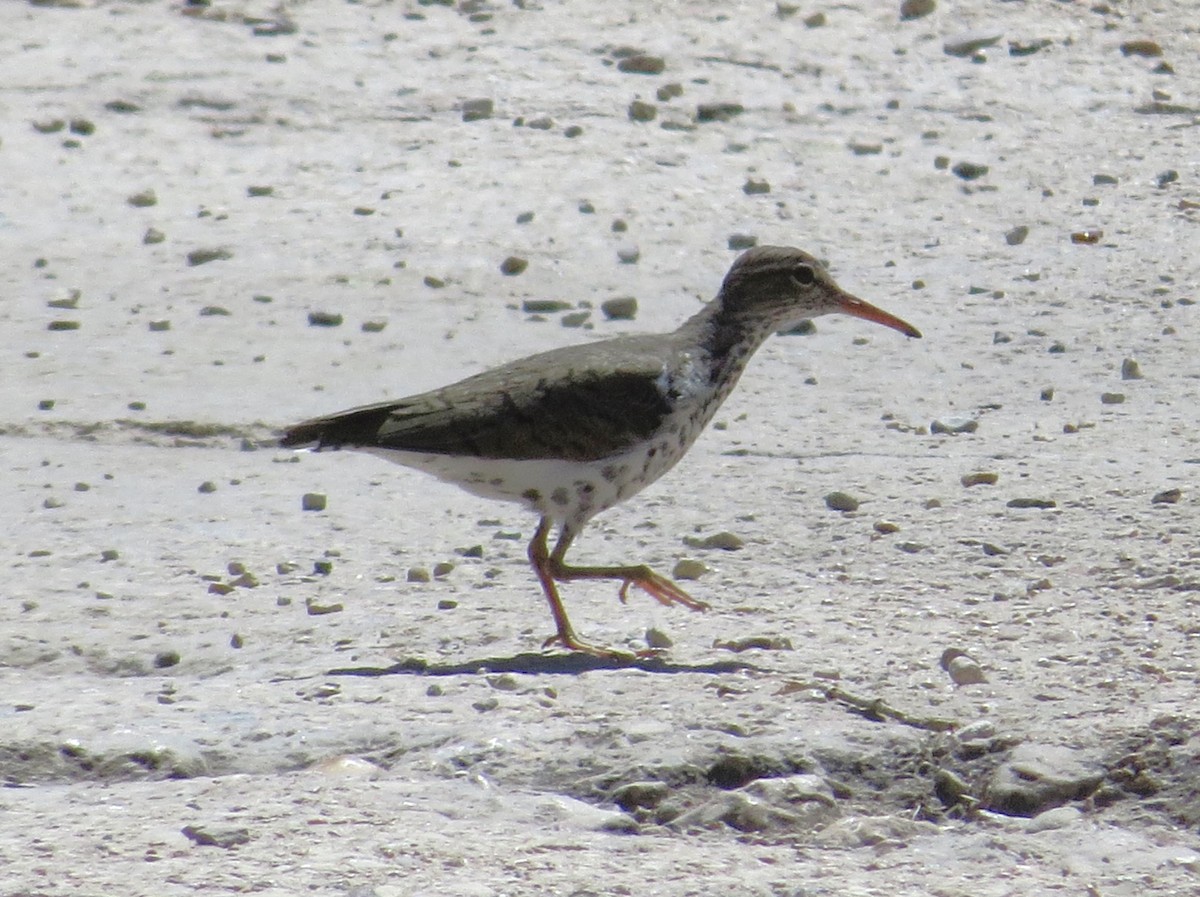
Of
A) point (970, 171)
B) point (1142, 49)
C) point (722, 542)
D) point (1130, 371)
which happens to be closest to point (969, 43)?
point (1142, 49)

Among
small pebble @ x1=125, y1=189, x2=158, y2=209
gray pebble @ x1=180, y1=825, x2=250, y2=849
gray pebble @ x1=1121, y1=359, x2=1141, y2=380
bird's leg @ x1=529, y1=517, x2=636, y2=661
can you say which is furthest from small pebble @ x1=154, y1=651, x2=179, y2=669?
small pebble @ x1=125, y1=189, x2=158, y2=209

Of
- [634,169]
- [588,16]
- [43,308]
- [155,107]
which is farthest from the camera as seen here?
[588,16]

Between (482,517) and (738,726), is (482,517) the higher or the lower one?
the lower one

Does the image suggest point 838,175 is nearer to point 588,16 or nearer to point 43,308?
point 588,16

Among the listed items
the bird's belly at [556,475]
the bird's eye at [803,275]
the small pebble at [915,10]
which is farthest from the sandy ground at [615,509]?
the bird's eye at [803,275]

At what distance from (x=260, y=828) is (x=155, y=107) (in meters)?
7.08

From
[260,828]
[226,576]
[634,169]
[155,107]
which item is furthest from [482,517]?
[155,107]

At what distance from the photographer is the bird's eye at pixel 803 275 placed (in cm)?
670

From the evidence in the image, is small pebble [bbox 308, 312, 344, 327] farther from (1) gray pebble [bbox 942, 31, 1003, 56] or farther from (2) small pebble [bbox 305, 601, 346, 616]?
(1) gray pebble [bbox 942, 31, 1003, 56]

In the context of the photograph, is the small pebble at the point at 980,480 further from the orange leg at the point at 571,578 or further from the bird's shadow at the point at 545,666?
the bird's shadow at the point at 545,666

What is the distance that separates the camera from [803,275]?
6.72 metres

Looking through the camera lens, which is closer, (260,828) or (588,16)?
(260,828)

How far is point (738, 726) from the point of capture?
4.89 metres

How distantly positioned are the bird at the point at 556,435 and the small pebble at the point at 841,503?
84 centimetres
